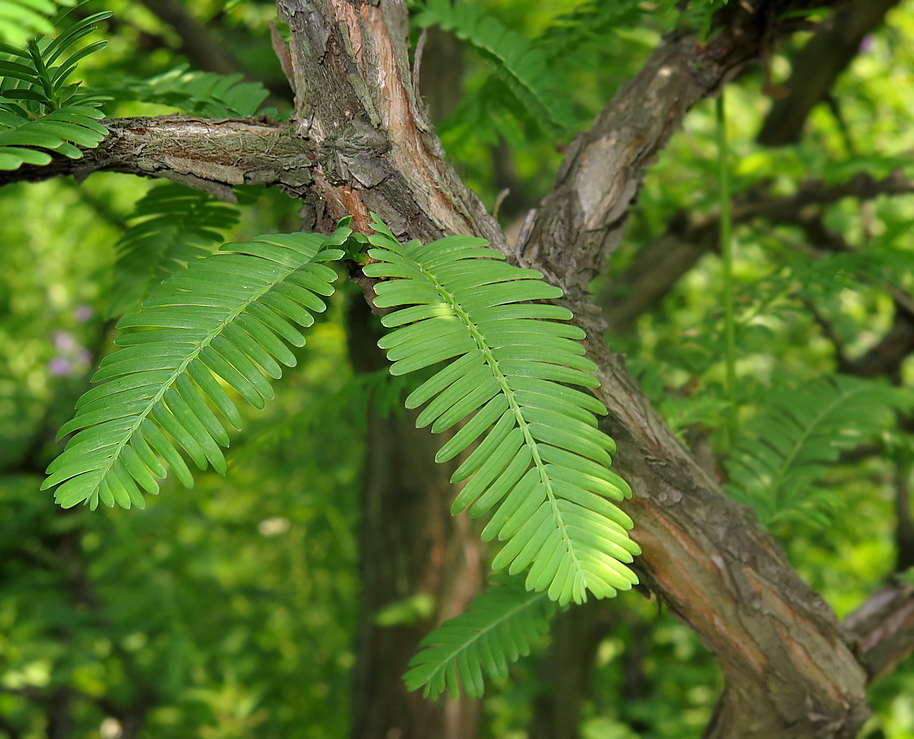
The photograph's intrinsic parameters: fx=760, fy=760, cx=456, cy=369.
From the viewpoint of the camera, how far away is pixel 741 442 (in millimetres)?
1110

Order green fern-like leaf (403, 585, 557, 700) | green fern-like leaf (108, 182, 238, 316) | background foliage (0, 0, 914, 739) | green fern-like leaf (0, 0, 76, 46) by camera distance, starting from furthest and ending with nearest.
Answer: background foliage (0, 0, 914, 739)
green fern-like leaf (108, 182, 238, 316)
green fern-like leaf (403, 585, 557, 700)
green fern-like leaf (0, 0, 76, 46)

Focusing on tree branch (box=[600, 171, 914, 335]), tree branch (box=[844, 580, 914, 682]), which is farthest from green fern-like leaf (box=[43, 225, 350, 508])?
tree branch (box=[600, 171, 914, 335])

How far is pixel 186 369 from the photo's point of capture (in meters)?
0.55

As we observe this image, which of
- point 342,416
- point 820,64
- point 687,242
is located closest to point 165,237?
point 342,416

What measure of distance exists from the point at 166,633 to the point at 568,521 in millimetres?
2242

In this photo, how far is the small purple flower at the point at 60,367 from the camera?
2.88 meters

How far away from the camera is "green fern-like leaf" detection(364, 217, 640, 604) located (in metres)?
0.53

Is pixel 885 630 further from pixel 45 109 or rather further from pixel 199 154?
pixel 45 109

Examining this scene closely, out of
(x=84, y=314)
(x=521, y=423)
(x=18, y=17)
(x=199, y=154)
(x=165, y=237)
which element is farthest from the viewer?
(x=84, y=314)

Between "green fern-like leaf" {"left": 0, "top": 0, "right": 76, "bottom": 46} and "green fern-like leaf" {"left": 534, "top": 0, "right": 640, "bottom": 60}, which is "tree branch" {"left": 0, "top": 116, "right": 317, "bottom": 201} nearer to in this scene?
"green fern-like leaf" {"left": 0, "top": 0, "right": 76, "bottom": 46}

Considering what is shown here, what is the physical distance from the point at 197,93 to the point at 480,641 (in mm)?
728

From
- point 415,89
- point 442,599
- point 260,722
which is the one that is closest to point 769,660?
point 415,89

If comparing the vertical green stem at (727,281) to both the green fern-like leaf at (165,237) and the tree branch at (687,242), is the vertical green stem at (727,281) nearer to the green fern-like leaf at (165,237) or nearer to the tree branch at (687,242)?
the green fern-like leaf at (165,237)

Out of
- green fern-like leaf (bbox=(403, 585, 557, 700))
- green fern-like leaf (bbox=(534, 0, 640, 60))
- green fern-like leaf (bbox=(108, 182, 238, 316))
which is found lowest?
green fern-like leaf (bbox=(403, 585, 557, 700))
